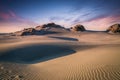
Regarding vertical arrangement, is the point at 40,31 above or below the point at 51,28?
below

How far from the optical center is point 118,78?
225 inches

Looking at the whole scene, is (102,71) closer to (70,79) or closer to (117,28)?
(70,79)

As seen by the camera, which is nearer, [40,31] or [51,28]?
[40,31]

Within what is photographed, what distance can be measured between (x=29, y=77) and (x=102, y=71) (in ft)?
14.9

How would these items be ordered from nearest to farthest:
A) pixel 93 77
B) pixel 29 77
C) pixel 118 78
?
pixel 118 78
pixel 93 77
pixel 29 77

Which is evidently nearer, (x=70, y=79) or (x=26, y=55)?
(x=70, y=79)

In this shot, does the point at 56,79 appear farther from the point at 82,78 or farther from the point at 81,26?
the point at 81,26

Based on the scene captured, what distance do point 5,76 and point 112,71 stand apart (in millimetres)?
6471

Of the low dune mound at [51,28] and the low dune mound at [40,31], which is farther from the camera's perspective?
the low dune mound at [51,28]

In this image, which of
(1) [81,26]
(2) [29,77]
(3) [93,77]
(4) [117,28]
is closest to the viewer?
(3) [93,77]

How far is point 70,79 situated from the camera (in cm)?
627

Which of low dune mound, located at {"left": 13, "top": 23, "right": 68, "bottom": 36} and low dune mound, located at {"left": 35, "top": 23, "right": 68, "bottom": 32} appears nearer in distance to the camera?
low dune mound, located at {"left": 13, "top": 23, "right": 68, "bottom": 36}

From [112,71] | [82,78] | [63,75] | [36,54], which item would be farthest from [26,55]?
[112,71]

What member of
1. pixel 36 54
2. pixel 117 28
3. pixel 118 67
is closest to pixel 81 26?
pixel 117 28
